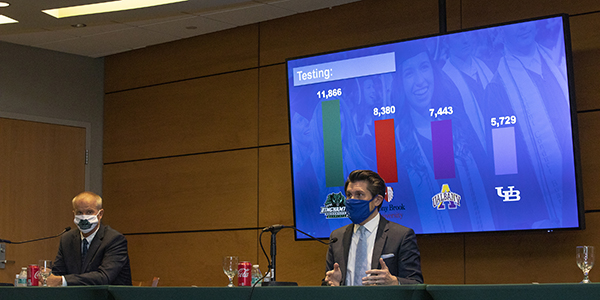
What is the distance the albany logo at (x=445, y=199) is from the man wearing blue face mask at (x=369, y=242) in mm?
890

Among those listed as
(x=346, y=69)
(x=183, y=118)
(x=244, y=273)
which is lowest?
(x=244, y=273)

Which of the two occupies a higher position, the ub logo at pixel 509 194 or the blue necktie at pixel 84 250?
the ub logo at pixel 509 194

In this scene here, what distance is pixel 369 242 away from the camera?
12.1 feet

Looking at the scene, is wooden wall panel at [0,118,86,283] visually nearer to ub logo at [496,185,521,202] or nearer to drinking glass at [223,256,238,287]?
drinking glass at [223,256,238,287]

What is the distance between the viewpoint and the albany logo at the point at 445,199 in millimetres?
4430

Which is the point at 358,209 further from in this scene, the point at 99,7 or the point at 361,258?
the point at 99,7

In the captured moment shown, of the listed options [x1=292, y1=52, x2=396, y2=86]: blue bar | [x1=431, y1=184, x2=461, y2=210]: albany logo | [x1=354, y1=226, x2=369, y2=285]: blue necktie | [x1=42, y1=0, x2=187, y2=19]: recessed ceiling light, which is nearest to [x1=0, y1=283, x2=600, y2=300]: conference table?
[x1=354, y1=226, x2=369, y2=285]: blue necktie

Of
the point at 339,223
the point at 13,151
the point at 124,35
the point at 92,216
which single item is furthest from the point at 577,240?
the point at 13,151

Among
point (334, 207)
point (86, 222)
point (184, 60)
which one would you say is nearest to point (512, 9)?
→ point (334, 207)

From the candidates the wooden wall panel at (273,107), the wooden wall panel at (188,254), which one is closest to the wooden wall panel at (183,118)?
the wooden wall panel at (273,107)

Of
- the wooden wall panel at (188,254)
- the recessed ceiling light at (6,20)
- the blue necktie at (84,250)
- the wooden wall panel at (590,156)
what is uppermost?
the recessed ceiling light at (6,20)

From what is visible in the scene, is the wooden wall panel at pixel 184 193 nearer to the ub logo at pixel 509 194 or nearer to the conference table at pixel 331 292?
the ub logo at pixel 509 194

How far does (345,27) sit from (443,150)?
1.33 m

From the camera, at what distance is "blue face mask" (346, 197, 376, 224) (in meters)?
3.62
